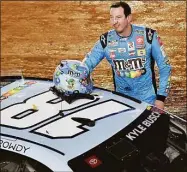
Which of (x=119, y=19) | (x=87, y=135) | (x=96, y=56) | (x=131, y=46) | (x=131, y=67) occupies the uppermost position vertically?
(x=119, y=19)

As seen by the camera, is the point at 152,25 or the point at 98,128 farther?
the point at 152,25

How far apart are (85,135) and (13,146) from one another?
1.78ft

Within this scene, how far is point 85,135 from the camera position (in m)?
3.99

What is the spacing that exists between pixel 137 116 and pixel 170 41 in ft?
20.5

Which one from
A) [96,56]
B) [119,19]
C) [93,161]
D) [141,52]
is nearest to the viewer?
Result: [93,161]

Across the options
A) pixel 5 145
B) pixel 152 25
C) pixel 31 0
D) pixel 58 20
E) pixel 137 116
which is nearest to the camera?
pixel 5 145

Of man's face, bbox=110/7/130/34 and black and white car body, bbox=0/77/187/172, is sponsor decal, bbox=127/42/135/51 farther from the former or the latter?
black and white car body, bbox=0/77/187/172

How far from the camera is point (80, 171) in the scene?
368 cm

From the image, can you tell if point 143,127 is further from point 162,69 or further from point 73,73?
point 162,69

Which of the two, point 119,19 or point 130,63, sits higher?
point 119,19

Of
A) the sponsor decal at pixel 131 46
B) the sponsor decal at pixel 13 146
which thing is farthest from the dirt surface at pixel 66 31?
the sponsor decal at pixel 13 146

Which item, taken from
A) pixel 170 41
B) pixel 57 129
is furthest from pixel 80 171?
pixel 170 41

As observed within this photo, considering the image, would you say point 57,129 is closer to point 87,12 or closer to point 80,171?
point 80,171

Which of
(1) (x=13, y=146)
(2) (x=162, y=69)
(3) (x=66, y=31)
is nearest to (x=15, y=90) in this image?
(1) (x=13, y=146)
